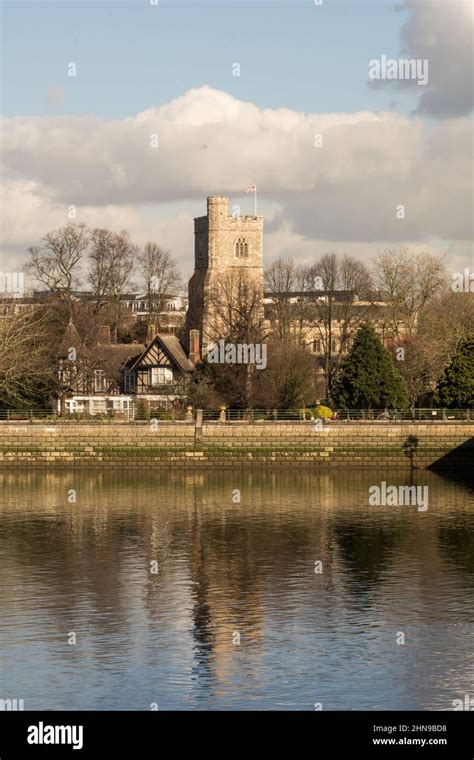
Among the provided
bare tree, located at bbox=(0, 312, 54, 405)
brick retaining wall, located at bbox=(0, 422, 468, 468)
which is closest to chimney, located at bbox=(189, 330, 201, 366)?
bare tree, located at bbox=(0, 312, 54, 405)

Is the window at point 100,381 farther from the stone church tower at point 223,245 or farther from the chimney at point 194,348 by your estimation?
the stone church tower at point 223,245

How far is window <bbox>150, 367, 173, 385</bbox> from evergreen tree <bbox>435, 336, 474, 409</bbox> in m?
25.9

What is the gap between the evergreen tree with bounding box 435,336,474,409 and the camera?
8188 cm

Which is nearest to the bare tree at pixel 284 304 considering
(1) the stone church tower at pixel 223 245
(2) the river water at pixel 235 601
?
(1) the stone church tower at pixel 223 245

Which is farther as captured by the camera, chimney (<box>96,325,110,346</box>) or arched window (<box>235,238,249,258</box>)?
arched window (<box>235,238,249,258</box>)

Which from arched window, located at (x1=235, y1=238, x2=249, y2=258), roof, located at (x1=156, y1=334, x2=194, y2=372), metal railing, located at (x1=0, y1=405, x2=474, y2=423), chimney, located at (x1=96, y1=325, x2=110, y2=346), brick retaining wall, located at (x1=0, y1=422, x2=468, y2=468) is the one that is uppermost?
arched window, located at (x1=235, y1=238, x2=249, y2=258)

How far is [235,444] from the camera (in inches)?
3044

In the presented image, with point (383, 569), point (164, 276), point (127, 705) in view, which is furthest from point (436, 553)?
point (164, 276)

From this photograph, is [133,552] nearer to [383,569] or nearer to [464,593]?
[383,569]

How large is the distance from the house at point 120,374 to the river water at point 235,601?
2677 cm

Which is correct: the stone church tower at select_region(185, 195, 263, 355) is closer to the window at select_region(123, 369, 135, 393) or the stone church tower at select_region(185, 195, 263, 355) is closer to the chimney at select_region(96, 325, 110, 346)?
the chimney at select_region(96, 325, 110, 346)

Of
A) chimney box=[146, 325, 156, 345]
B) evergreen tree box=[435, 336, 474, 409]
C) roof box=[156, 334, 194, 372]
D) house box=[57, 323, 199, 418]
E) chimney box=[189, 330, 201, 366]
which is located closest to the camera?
evergreen tree box=[435, 336, 474, 409]
